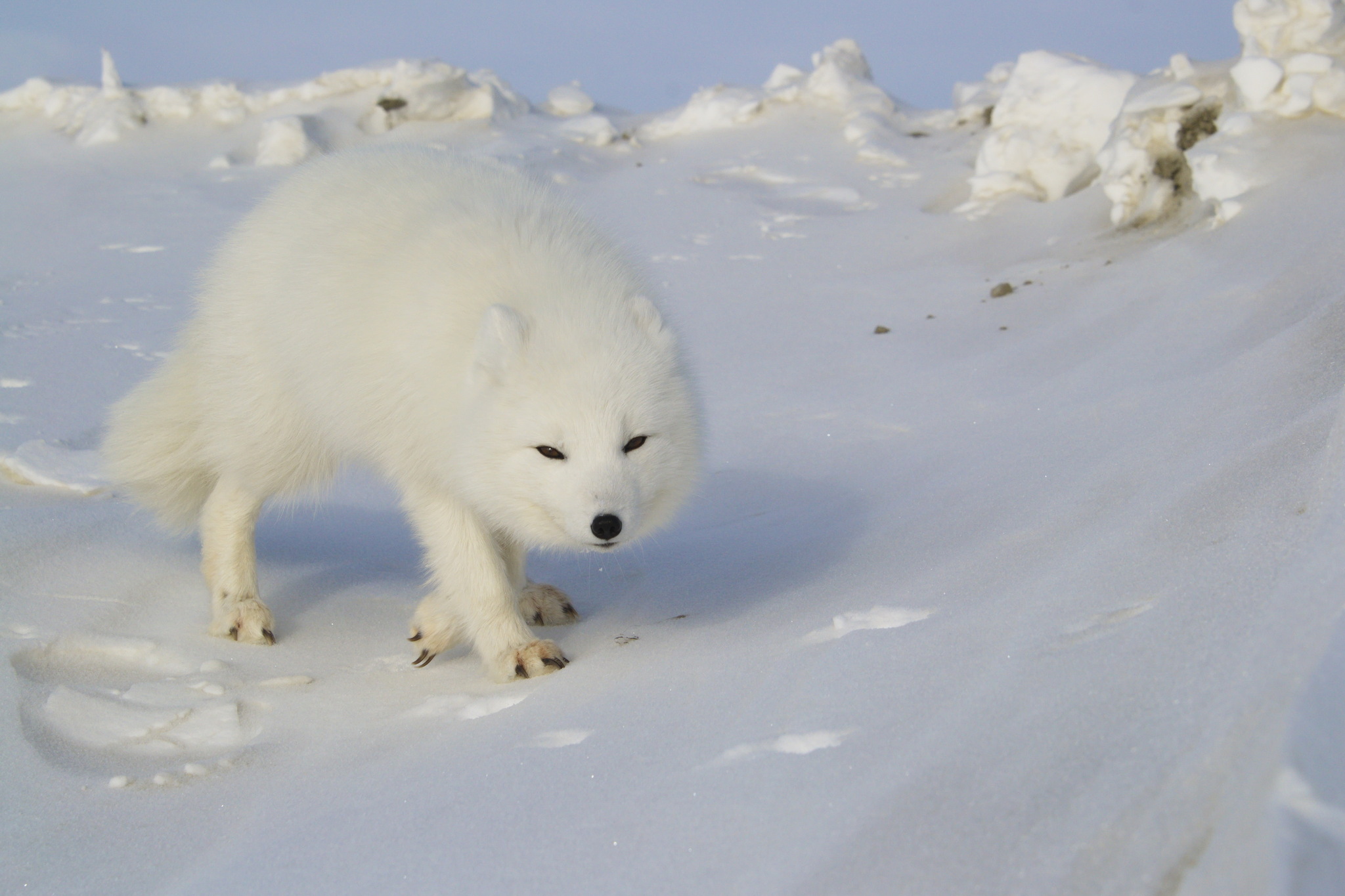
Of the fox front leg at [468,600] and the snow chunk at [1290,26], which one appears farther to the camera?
the snow chunk at [1290,26]

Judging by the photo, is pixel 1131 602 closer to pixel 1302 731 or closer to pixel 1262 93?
pixel 1302 731

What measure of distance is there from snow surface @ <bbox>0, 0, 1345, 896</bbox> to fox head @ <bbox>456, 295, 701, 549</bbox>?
418mm

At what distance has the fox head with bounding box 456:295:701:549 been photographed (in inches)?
102

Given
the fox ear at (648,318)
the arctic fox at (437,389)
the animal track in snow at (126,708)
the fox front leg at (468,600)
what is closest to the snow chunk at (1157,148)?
the arctic fox at (437,389)

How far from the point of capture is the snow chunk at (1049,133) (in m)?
8.00

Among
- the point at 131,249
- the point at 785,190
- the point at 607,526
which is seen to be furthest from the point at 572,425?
the point at 785,190

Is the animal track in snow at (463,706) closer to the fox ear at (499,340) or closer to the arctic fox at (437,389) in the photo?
the arctic fox at (437,389)

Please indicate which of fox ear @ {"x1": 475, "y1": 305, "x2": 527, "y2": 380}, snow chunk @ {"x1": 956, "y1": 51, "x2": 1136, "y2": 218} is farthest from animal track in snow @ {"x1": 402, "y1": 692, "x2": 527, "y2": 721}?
snow chunk @ {"x1": 956, "y1": 51, "x2": 1136, "y2": 218}

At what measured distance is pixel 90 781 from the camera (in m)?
2.31

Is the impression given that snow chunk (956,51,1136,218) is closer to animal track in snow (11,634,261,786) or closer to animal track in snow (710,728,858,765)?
animal track in snow (11,634,261,786)

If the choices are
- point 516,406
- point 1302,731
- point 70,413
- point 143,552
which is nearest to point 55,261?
point 70,413

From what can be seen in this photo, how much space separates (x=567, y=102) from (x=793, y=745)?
12498mm

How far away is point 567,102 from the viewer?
521 inches

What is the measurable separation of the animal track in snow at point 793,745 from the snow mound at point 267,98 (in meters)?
10.8
